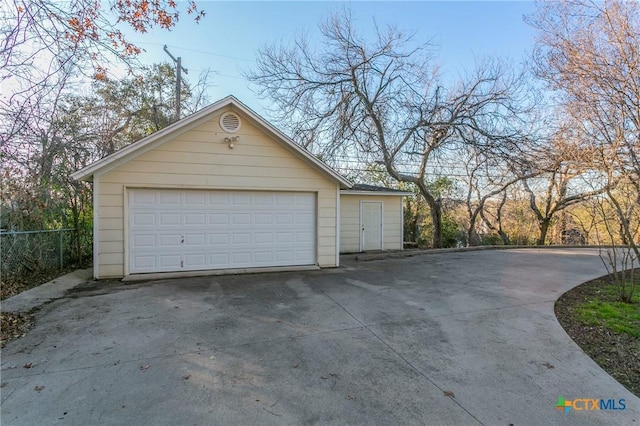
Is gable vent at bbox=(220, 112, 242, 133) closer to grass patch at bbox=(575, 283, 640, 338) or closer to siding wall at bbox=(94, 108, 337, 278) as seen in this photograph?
siding wall at bbox=(94, 108, 337, 278)

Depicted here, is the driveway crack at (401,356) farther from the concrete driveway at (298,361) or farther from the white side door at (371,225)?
the white side door at (371,225)

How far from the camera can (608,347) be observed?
389cm

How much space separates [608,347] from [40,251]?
428 inches

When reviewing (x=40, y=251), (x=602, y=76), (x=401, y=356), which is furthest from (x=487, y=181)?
(x=40, y=251)

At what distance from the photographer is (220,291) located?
620 centimetres

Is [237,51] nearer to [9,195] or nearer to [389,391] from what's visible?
[9,195]

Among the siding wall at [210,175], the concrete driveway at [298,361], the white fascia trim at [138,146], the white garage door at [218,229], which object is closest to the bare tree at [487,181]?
the concrete driveway at [298,361]

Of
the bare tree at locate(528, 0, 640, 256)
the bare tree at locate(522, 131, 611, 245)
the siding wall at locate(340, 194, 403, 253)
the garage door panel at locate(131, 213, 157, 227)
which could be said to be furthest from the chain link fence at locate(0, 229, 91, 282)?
the bare tree at locate(522, 131, 611, 245)

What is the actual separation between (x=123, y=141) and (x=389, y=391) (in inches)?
528

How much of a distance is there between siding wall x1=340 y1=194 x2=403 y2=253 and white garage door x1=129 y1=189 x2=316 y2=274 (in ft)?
11.5

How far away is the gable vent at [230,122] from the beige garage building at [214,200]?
2cm

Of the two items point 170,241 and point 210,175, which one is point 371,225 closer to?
point 210,175

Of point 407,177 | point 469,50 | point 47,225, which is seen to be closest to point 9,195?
point 47,225

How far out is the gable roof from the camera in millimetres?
6871
